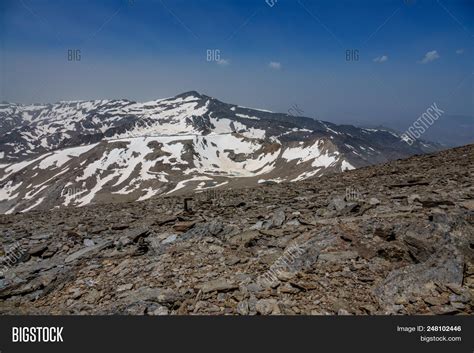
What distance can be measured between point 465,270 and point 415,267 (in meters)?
1.21

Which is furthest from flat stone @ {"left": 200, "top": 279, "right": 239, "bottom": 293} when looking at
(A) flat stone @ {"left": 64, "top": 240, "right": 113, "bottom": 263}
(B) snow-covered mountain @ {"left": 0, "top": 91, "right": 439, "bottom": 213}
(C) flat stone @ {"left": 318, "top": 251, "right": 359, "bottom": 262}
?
(B) snow-covered mountain @ {"left": 0, "top": 91, "right": 439, "bottom": 213}

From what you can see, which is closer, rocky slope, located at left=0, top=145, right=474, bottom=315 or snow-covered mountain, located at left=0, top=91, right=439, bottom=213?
rocky slope, located at left=0, top=145, right=474, bottom=315

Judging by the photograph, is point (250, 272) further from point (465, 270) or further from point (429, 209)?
point (429, 209)

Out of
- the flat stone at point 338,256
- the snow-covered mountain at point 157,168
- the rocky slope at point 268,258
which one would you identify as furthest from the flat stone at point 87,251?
the snow-covered mountain at point 157,168

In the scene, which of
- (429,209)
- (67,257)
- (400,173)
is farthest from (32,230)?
(400,173)

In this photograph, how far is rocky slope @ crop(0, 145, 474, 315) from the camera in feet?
23.0

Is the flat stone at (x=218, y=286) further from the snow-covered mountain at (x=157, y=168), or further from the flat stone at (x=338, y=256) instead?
the snow-covered mountain at (x=157, y=168)

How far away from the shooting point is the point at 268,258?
352 inches

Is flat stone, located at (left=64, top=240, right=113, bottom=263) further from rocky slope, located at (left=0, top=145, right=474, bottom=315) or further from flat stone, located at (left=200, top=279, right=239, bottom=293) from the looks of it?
flat stone, located at (left=200, top=279, right=239, bottom=293)

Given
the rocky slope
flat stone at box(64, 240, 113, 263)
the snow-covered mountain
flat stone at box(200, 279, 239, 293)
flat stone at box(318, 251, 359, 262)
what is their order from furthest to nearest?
1. the snow-covered mountain
2. flat stone at box(64, 240, 113, 263)
3. flat stone at box(318, 251, 359, 262)
4. flat stone at box(200, 279, 239, 293)
5. the rocky slope

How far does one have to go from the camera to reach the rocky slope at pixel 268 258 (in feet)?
23.0

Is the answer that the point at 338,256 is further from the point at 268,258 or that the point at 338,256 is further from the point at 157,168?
the point at 157,168

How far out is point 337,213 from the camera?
38.2 feet

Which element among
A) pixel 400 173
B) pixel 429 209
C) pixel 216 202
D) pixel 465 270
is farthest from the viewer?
pixel 400 173
